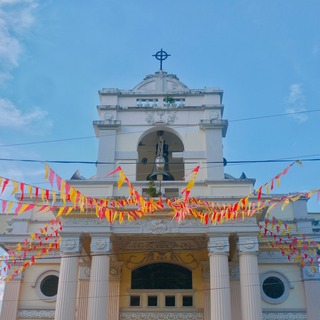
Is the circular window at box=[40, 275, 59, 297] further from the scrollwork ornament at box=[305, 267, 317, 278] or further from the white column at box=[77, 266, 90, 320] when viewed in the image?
the scrollwork ornament at box=[305, 267, 317, 278]

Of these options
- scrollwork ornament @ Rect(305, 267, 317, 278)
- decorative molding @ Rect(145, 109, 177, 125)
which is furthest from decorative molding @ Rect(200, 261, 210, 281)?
decorative molding @ Rect(145, 109, 177, 125)

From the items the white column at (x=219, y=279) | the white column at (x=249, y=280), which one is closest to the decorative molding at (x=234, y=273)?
the white column at (x=249, y=280)

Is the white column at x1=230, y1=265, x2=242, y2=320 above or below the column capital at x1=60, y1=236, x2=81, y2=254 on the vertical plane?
below

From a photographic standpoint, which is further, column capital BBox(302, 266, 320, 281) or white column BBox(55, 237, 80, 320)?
column capital BBox(302, 266, 320, 281)

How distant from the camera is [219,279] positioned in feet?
58.5

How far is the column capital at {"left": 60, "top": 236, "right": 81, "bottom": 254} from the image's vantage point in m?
18.5

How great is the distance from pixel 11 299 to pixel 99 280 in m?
5.57

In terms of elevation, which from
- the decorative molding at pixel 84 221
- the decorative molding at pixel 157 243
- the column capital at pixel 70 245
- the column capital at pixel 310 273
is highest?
the decorative molding at pixel 84 221

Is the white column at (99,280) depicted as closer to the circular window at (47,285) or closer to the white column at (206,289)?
the circular window at (47,285)

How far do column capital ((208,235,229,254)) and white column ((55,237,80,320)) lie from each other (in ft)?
18.0

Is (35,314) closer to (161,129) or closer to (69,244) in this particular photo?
(69,244)

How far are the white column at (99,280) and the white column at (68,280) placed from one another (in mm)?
670

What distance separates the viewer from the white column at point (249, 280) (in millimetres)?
17306

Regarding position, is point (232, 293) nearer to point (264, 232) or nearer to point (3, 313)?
point (264, 232)
